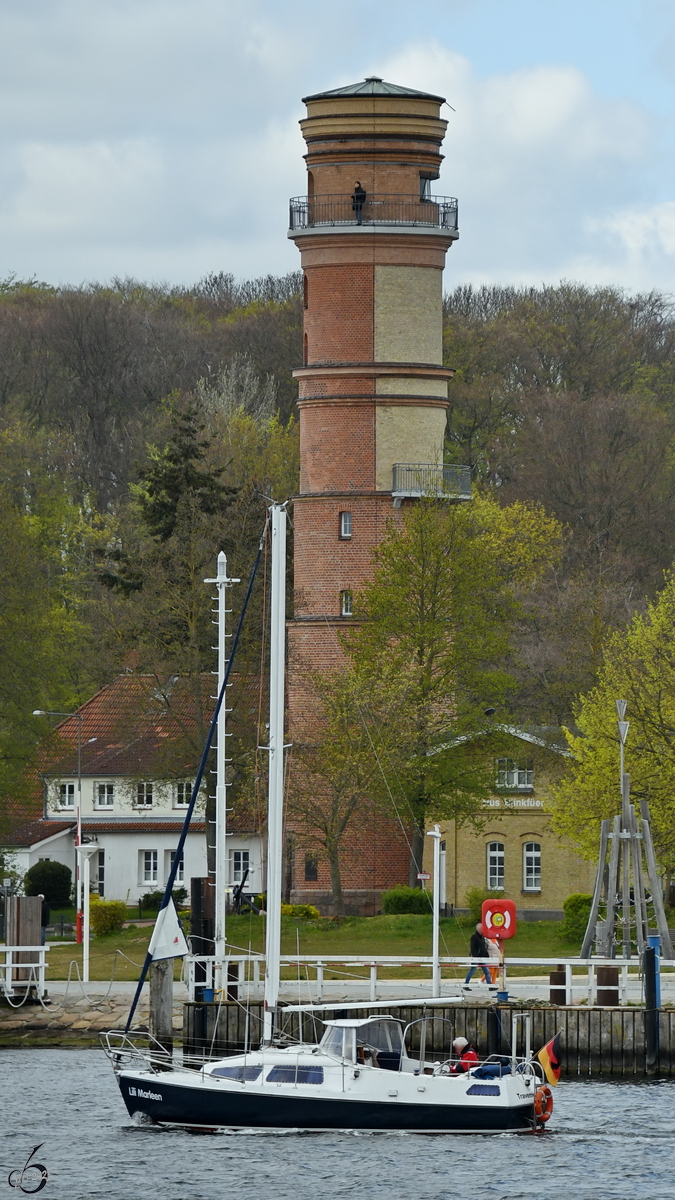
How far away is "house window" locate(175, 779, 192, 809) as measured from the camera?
8444cm

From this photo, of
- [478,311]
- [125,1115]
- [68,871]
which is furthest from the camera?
[478,311]

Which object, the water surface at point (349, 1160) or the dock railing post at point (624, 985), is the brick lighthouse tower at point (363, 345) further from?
the water surface at point (349, 1160)

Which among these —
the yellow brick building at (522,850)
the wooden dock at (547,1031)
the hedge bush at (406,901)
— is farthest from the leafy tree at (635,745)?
the wooden dock at (547,1031)

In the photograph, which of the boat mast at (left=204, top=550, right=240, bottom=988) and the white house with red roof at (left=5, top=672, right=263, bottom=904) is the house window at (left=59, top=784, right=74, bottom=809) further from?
the boat mast at (left=204, top=550, right=240, bottom=988)

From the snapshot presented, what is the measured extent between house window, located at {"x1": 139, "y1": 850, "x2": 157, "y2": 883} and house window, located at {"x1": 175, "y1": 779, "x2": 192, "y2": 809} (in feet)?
6.40

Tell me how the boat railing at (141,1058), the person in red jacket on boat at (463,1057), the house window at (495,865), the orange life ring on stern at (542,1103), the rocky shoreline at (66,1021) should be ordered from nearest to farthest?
the orange life ring on stern at (542,1103) → the person in red jacket on boat at (463,1057) → the boat railing at (141,1058) → the rocky shoreline at (66,1021) → the house window at (495,865)

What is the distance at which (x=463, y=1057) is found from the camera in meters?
42.0

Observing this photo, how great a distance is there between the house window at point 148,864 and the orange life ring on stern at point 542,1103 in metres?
46.7

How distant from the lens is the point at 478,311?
118m

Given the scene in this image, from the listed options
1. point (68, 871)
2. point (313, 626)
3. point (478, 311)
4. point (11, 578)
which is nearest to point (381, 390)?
point (313, 626)

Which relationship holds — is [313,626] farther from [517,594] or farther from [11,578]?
[517,594]

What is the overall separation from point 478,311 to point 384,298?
42145mm

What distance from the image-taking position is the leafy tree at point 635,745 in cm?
6309
